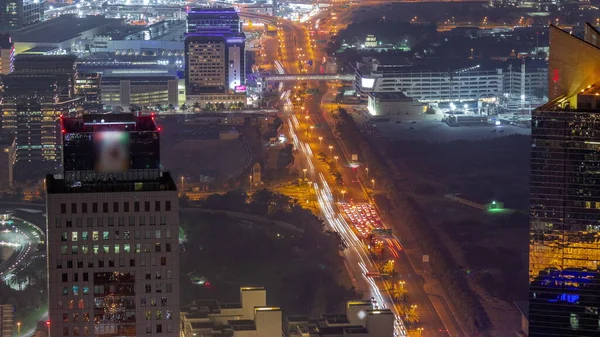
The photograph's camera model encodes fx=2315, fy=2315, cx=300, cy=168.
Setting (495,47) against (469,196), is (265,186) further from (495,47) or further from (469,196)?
(495,47)

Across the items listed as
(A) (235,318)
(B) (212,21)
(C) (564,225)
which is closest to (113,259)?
(C) (564,225)

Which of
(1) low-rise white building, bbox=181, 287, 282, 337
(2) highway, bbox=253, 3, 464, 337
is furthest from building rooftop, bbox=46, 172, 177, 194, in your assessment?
(2) highway, bbox=253, 3, 464, 337

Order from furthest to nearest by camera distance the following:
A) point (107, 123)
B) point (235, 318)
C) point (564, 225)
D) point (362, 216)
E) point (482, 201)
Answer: point (482, 201)
point (362, 216)
point (235, 318)
point (564, 225)
point (107, 123)

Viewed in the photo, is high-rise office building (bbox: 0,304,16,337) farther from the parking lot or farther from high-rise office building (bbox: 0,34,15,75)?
high-rise office building (bbox: 0,34,15,75)

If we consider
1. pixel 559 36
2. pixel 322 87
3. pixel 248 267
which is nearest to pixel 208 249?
pixel 248 267

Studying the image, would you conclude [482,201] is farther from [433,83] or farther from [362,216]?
[433,83]

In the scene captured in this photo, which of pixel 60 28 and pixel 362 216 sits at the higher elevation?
pixel 60 28
